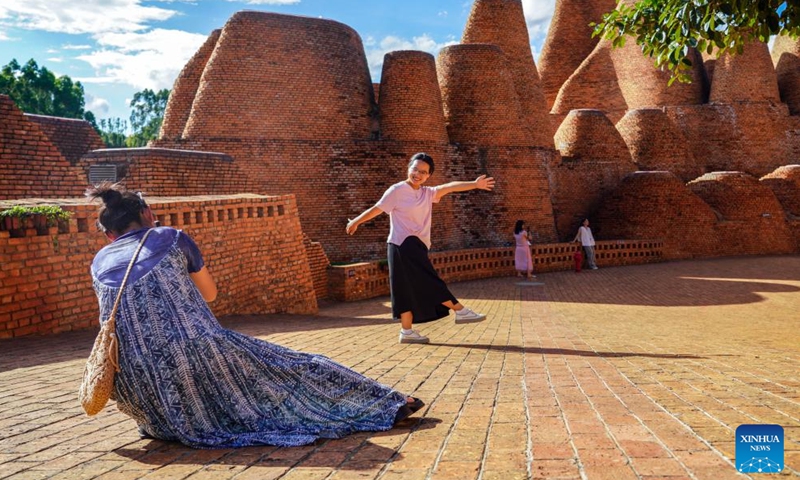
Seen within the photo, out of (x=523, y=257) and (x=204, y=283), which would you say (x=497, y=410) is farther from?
(x=523, y=257)

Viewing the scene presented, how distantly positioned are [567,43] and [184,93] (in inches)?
761

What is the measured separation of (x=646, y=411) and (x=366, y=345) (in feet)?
10.5

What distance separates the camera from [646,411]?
11.0 feet

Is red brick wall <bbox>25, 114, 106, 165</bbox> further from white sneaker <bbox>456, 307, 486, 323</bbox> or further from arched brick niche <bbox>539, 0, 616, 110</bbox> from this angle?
arched brick niche <bbox>539, 0, 616, 110</bbox>

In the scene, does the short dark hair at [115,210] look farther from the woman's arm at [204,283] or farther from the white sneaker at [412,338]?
the white sneaker at [412,338]

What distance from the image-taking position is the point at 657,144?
1025 inches

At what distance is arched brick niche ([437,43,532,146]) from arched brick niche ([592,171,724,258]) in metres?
4.45

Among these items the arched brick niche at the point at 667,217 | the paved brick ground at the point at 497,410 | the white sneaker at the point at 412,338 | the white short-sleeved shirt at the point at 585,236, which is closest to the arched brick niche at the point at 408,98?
the white short-sleeved shirt at the point at 585,236

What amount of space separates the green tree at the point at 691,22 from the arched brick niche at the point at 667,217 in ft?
52.8

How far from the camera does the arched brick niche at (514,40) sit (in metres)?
23.6

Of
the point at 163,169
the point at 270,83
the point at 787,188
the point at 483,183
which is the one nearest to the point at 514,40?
the point at 270,83

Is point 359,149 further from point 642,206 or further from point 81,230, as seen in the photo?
point 81,230

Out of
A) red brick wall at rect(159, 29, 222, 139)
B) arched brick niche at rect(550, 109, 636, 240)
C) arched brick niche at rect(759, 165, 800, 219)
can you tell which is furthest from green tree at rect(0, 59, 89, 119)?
arched brick niche at rect(759, 165, 800, 219)

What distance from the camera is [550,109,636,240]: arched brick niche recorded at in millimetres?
23594
